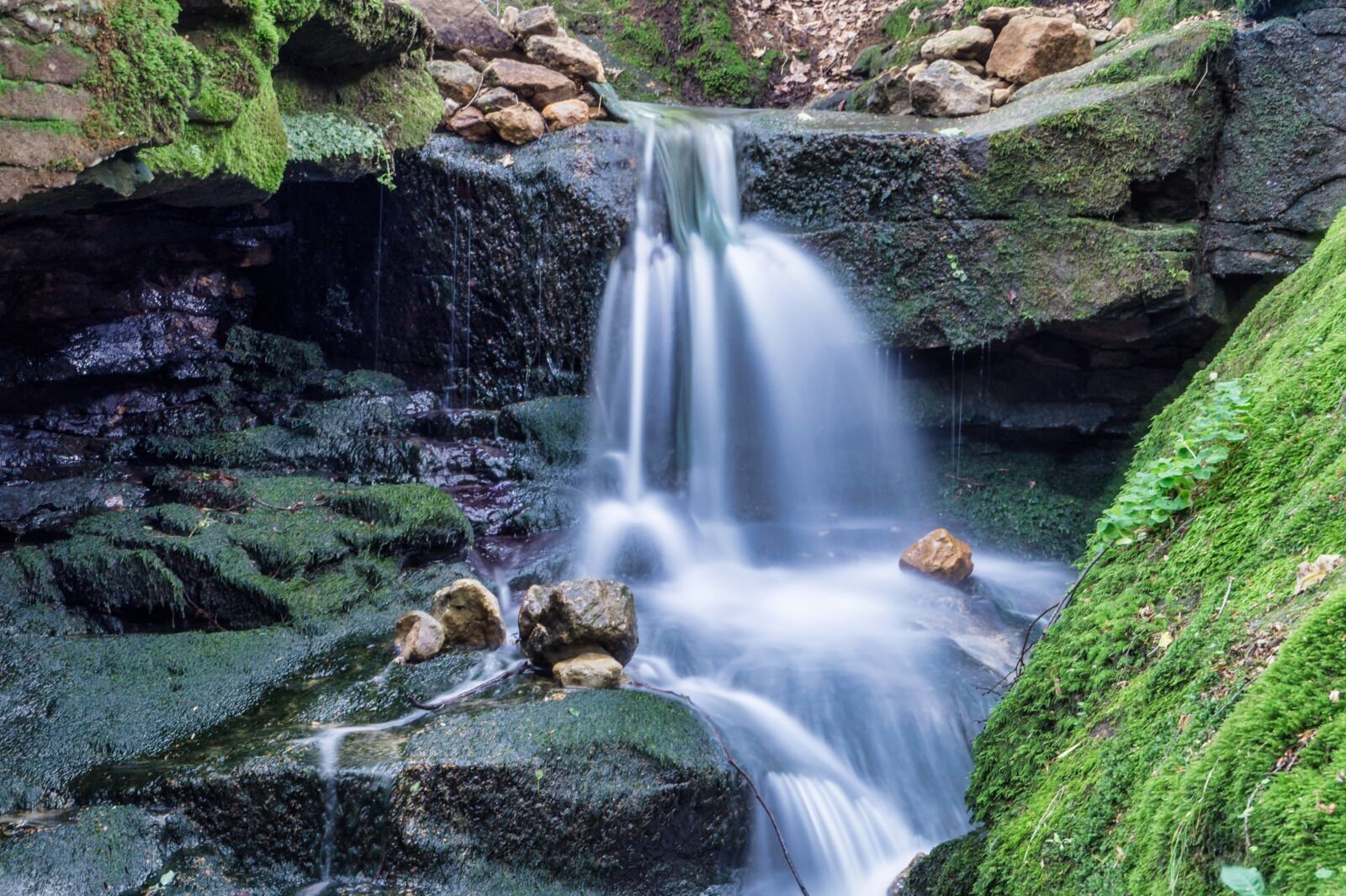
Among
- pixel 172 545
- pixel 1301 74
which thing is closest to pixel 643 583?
pixel 172 545

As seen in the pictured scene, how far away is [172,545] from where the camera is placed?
5.28 meters

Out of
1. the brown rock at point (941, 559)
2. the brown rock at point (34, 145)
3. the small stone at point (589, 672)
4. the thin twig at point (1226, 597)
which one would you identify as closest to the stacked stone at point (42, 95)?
the brown rock at point (34, 145)

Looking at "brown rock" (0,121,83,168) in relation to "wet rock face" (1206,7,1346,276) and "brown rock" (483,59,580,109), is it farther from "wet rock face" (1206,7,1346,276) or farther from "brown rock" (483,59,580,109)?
"wet rock face" (1206,7,1346,276)

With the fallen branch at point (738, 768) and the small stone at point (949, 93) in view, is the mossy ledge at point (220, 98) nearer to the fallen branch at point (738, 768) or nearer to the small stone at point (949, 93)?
the fallen branch at point (738, 768)

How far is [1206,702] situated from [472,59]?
8281 mm

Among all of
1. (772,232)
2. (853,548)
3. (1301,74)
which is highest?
(1301,74)

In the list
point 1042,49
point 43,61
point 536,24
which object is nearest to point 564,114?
point 536,24

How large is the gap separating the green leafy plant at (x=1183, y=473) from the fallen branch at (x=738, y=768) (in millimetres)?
1792

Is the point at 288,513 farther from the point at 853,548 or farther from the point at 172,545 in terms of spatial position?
the point at 853,548

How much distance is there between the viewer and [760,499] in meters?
8.13

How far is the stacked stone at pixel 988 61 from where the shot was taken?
26.5ft

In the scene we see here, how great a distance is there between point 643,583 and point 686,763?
268 cm

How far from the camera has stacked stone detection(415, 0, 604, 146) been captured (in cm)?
790

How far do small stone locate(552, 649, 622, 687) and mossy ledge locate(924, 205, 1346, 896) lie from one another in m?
1.90
